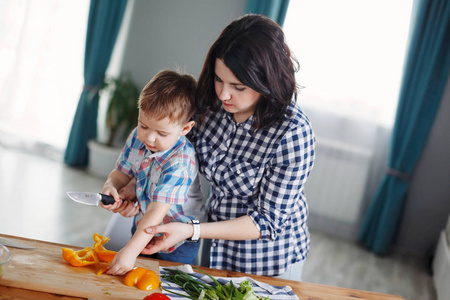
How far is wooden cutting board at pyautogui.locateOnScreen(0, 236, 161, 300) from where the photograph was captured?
45.9 inches

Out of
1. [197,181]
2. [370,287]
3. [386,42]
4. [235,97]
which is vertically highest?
[386,42]

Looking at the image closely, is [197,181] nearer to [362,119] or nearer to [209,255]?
[209,255]

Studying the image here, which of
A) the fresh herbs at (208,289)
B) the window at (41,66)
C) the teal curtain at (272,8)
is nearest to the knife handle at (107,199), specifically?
the fresh herbs at (208,289)

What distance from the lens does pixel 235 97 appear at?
4.77 ft

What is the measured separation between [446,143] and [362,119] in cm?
71

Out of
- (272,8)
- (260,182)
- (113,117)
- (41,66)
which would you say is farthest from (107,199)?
(41,66)

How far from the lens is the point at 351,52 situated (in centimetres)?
407

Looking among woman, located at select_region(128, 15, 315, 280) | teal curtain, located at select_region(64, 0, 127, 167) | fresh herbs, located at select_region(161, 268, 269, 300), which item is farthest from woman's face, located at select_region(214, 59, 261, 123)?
teal curtain, located at select_region(64, 0, 127, 167)

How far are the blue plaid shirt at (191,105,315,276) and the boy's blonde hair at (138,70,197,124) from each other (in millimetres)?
185

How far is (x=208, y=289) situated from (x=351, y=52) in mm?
3207

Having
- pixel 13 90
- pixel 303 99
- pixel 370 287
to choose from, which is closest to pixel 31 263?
pixel 370 287

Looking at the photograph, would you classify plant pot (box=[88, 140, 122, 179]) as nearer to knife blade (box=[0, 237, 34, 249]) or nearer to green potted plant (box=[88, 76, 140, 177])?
green potted plant (box=[88, 76, 140, 177])

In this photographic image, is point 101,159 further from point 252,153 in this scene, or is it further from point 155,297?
point 155,297

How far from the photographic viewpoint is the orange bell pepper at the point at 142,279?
4.16ft
